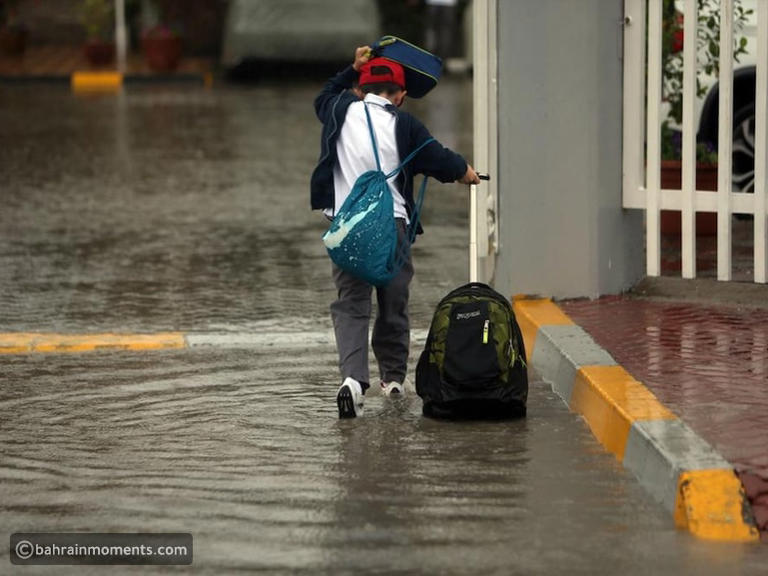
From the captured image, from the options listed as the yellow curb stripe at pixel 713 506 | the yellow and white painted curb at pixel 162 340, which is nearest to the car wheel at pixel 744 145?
the yellow and white painted curb at pixel 162 340

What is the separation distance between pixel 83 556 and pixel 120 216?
7922mm

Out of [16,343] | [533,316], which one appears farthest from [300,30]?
[533,316]

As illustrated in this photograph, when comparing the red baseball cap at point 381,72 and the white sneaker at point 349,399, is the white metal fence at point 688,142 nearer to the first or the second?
the red baseball cap at point 381,72

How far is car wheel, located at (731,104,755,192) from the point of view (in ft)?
36.0

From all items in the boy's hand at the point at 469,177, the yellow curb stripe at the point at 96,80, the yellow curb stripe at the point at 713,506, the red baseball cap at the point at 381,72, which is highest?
the yellow curb stripe at the point at 96,80

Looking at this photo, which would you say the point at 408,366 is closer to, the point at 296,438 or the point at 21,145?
the point at 296,438

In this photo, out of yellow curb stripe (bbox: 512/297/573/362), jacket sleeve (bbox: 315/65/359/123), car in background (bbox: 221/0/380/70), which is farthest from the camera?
car in background (bbox: 221/0/380/70)

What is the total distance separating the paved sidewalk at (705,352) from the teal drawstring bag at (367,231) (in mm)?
1064

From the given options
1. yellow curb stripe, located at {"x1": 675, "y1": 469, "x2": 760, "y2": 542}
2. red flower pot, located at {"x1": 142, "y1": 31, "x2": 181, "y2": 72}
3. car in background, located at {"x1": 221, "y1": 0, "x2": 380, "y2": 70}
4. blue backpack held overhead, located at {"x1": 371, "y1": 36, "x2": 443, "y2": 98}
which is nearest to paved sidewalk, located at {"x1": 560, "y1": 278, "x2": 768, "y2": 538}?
yellow curb stripe, located at {"x1": 675, "y1": 469, "x2": 760, "y2": 542}

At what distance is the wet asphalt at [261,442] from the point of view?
200 inches

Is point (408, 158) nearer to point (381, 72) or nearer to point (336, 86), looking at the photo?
point (381, 72)

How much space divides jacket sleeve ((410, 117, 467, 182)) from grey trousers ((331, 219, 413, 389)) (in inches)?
9.2

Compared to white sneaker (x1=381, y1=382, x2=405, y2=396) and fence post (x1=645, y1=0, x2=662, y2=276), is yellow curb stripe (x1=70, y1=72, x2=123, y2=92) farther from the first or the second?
white sneaker (x1=381, y1=382, x2=405, y2=396)

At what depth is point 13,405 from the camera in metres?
7.02
